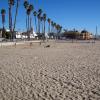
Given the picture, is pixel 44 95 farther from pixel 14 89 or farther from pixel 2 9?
pixel 2 9

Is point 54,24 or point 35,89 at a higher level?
point 54,24

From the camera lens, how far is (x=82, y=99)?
6.27 meters

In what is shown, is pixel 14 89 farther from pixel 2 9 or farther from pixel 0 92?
pixel 2 9

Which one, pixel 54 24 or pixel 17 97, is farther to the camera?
pixel 54 24

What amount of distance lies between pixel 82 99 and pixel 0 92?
108 inches

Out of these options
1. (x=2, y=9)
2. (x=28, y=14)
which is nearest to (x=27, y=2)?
(x=28, y=14)

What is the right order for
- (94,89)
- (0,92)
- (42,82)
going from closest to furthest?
(0,92) < (94,89) < (42,82)

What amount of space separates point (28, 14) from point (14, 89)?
65.9 meters

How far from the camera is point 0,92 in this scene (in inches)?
273

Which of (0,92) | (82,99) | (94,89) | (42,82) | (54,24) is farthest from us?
(54,24)

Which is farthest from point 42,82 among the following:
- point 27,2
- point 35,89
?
point 27,2

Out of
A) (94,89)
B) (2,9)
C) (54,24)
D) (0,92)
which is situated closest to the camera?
(0,92)

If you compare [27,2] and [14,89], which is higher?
[27,2]

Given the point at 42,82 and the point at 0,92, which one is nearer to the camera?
the point at 0,92
